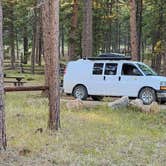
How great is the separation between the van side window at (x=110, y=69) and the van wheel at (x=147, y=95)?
1558 millimetres

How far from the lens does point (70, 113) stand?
15617mm

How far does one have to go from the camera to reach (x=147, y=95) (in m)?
20.5

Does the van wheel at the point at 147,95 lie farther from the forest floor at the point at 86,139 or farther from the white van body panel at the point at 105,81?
the forest floor at the point at 86,139

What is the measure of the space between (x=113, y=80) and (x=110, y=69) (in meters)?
0.53

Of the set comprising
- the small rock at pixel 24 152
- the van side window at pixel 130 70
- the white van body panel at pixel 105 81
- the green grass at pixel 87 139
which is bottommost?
the green grass at pixel 87 139

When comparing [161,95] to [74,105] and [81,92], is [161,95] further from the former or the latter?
[74,105]

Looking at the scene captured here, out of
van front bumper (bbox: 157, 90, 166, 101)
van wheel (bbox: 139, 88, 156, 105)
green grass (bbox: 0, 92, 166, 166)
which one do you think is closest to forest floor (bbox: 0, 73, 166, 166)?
green grass (bbox: 0, 92, 166, 166)

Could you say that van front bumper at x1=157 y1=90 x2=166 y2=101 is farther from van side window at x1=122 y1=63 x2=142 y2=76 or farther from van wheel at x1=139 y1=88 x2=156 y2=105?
van side window at x1=122 y1=63 x2=142 y2=76

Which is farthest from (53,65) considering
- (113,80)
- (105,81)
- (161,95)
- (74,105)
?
(105,81)

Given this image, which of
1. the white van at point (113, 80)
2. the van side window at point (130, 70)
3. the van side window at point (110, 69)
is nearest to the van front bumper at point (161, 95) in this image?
the white van at point (113, 80)

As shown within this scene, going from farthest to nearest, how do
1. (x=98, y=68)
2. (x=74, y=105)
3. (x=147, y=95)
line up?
1. (x=98, y=68)
2. (x=147, y=95)
3. (x=74, y=105)

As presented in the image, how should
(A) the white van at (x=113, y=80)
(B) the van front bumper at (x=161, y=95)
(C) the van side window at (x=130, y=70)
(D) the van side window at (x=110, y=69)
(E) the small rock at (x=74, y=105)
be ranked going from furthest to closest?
(D) the van side window at (x=110, y=69) → (C) the van side window at (x=130, y=70) → (A) the white van at (x=113, y=80) → (B) the van front bumper at (x=161, y=95) → (E) the small rock at (x=74, y=105)

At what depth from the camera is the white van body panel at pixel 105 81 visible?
20.5 m

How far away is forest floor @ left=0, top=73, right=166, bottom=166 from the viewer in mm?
8320
